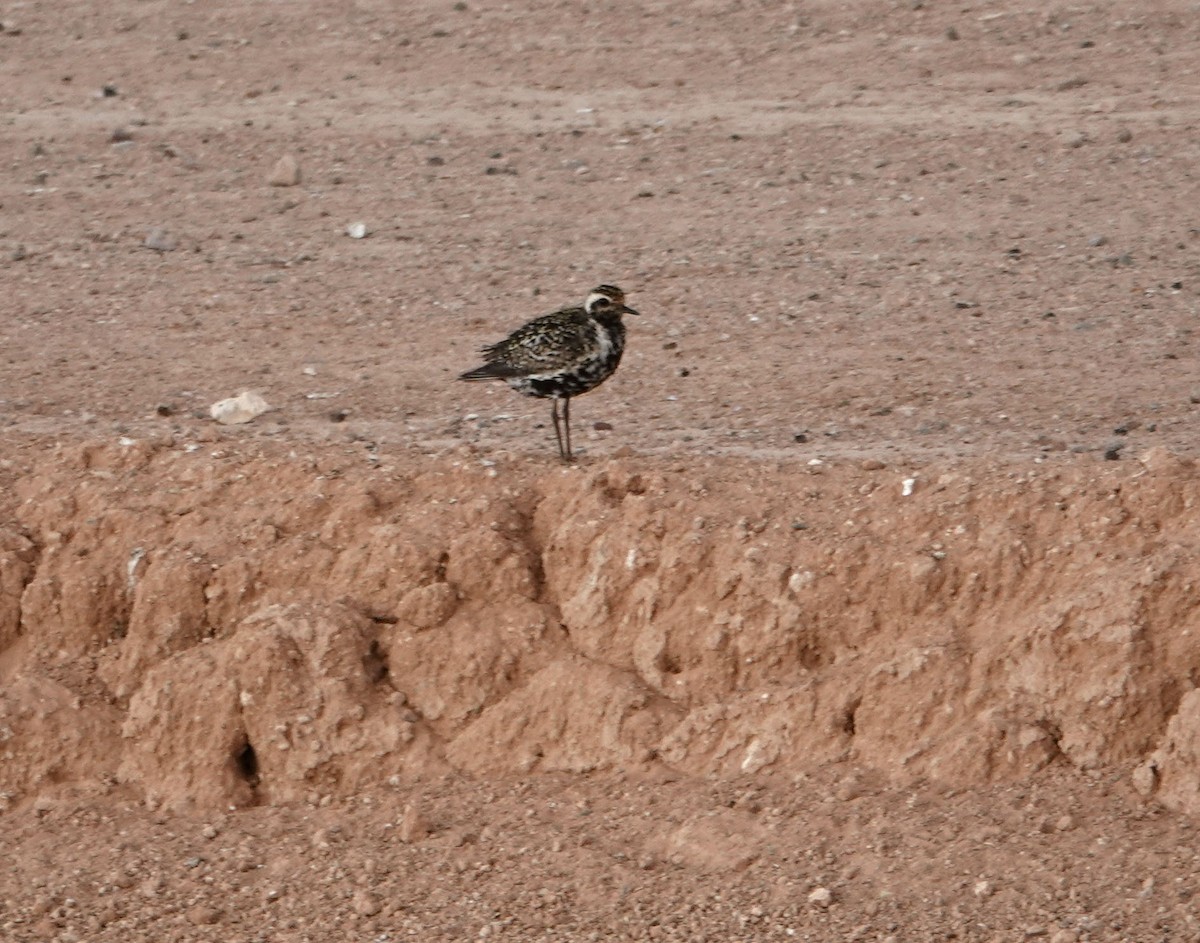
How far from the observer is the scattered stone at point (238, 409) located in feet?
35.2

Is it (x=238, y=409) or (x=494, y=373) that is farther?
(x=238, y=409)

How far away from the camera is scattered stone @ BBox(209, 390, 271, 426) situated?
10.7m

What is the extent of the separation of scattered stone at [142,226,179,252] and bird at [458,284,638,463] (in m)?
5.60

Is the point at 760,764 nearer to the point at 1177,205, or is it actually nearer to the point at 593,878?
the point at 593,878

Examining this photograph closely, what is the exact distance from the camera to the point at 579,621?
351 inches

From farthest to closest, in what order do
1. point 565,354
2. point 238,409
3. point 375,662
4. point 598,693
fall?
point 238,409 → point 565,354 → point 375,662 → point 598,693

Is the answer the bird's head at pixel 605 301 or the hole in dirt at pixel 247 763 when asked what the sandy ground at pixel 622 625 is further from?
the bird's head at pixel 605 301

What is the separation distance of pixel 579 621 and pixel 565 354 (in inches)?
47.1

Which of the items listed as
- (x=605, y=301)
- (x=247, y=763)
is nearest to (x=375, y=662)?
Answer: (x=247, y=763)

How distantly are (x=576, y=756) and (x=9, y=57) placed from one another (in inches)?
511

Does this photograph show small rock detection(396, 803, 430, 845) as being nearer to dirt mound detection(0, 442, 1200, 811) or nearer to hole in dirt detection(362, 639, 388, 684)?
dirt mound detection(0, 442, 1200, 811)

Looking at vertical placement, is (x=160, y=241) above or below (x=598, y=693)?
above

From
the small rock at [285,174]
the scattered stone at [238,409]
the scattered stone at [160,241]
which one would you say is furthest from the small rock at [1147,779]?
the small rock at [285,174]

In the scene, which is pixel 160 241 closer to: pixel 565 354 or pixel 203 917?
pixel 565 354
